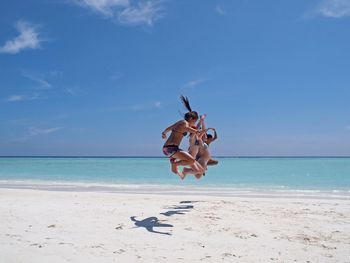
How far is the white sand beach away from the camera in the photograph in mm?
4160

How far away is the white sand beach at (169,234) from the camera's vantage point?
4.16 metres

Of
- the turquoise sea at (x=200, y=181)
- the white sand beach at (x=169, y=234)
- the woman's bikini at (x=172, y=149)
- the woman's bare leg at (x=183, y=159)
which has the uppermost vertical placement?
the turquoise sea at (x=200, y=181)

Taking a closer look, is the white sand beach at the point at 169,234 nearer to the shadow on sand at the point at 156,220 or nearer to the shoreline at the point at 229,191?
the shadow on sand at the point at 156,220

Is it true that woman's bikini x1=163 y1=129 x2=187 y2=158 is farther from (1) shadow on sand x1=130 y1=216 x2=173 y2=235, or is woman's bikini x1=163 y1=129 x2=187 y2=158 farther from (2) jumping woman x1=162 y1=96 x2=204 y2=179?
(1) shadow on sand x1=130 y1=216 x2=173 y2=235

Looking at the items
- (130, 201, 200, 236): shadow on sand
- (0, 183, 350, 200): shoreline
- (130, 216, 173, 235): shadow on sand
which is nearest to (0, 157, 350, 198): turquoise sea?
(0, 183, 350, 200): shoreline

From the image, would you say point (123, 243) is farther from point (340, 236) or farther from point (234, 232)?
point (340, 236)

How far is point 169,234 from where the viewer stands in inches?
204

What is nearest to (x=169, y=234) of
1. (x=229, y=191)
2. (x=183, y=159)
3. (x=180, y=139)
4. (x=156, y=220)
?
(x=156, y=220)

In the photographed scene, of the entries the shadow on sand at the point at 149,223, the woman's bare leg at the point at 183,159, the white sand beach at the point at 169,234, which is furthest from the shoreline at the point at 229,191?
the shadow on sand at the point at 149,223

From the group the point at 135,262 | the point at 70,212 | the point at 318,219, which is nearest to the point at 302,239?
the point at 318,219

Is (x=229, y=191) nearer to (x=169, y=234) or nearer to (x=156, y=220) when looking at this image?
(x=156, y=220)

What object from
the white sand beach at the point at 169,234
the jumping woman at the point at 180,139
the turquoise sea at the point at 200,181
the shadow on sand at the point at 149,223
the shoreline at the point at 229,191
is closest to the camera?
the white sand beach at the point at 169,234

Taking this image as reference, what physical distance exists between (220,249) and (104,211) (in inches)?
127

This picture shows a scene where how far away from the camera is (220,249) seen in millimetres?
4441
